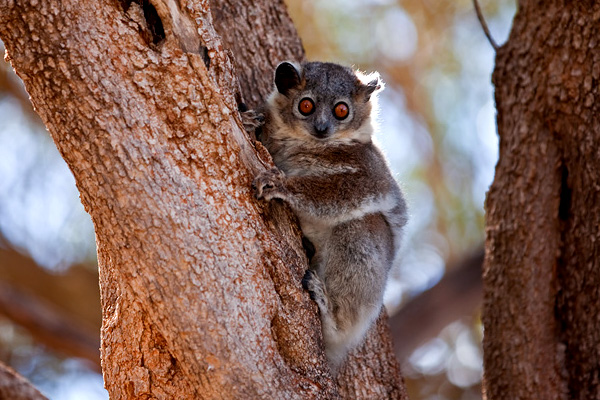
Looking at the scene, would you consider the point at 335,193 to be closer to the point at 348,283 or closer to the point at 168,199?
the point at 348,283

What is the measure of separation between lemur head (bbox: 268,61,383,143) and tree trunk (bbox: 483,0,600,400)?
1002mm

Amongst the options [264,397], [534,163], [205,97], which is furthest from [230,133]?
[534,163]

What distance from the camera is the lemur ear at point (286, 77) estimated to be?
4.91 metres

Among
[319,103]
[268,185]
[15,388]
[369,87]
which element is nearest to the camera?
[268,185]

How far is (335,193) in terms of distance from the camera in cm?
443

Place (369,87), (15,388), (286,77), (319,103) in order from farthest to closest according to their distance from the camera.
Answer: (369,87) < (319,103) < (286,77) < (15,388)

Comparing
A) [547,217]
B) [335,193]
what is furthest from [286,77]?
[547,217]

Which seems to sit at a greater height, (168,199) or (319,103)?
(319,103)

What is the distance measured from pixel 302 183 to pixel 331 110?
3.16 ft

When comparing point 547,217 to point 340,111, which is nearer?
point 547,217

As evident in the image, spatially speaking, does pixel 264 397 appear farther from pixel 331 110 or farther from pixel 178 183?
pixel 331 110

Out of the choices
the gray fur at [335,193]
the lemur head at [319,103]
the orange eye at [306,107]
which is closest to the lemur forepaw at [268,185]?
the gray fur at [335,193]

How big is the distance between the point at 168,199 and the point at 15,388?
1.79m

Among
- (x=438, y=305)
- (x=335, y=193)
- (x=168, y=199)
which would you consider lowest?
(x=438, y=305)
